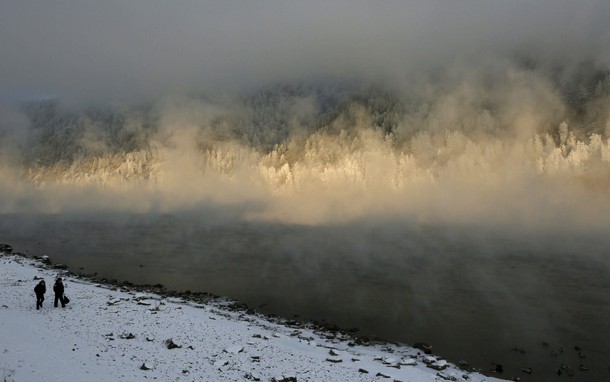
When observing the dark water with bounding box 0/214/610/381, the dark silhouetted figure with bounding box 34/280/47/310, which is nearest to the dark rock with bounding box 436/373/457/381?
the dark water with bounding box 0/214/610/381

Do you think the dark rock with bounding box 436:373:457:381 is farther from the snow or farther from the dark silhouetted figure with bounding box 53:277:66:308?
the dark silhouetted figure with bounding box 53:277:66:308

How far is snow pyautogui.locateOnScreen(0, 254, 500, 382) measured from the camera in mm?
18500

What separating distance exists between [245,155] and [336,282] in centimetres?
14239

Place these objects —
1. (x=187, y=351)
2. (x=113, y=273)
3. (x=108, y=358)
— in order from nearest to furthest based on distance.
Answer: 1. (x=108, y=358)
2. (x=187, y=351)
3. (x=113, y=273)

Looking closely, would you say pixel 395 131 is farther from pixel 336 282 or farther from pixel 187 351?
pixel 187 351

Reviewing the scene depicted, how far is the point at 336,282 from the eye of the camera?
50125mm

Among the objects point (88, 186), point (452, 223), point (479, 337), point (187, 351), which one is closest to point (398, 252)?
point (479, 337)

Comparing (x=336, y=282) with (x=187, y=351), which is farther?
(x=336, y=282)

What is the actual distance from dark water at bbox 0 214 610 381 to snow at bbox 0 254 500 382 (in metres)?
6.01

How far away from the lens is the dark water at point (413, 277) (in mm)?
32438

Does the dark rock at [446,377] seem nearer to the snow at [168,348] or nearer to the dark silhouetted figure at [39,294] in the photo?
the snow at [168,348]

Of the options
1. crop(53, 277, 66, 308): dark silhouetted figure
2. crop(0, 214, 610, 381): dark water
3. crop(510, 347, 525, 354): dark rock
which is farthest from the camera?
crop(0, 214, 610, 381): dark water

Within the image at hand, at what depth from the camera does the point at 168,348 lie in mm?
22859

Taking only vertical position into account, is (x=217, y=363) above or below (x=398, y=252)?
below
